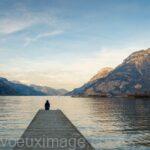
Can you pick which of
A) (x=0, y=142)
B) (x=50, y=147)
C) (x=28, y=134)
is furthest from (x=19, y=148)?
(x=0, y=142)

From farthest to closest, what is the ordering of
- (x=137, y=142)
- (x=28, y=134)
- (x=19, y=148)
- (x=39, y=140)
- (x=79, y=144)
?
(x=137, y=142) → (x=28, y=134) → (x=39, y=140) → (x=79, y=144) → (x=19, y=148)

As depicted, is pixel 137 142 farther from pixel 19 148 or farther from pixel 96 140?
pixel 19 148

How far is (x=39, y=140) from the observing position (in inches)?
1271

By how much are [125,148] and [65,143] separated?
1041 centimetres

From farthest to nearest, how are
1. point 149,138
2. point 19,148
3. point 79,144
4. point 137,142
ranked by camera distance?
point 149,138
point 137,142
point 79,144
point 19,148

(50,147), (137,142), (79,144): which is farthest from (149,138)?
(50,147)

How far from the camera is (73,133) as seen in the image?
39.2 m

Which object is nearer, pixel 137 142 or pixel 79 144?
pixel 79 144

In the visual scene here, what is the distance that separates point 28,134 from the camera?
37.1m

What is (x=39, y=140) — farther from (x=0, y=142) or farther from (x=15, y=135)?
(x=15, y=135)

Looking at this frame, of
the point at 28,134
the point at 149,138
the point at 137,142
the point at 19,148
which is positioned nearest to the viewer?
the point at 19,148

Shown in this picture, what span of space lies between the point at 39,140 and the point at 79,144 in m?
4.38

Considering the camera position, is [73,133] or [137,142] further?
[137,142]

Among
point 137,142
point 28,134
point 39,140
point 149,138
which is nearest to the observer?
point 39,140
